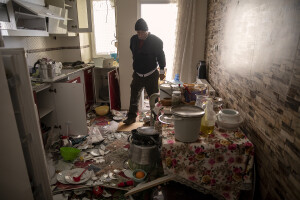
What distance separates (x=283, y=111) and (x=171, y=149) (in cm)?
70

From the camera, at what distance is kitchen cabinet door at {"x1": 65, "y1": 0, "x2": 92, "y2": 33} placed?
3613 mm

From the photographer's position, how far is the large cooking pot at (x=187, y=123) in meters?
1.26

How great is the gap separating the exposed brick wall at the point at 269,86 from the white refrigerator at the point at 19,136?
1.55m

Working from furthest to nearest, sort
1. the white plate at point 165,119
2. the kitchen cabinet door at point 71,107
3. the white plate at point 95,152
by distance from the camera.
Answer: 1. the kitchen cabinet door at point 71,107
2. the white plate at point 95,152
3. the white plate at point 165,119

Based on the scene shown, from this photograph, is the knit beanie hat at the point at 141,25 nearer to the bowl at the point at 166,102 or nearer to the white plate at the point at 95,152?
the bowl at the point at 166,102

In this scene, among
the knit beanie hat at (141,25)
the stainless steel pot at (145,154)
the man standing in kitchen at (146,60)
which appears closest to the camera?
the stainless steel pot at (145,154)

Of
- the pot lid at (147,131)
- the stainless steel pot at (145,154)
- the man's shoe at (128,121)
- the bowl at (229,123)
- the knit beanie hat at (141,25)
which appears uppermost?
the knit beanie hat at (141,25)

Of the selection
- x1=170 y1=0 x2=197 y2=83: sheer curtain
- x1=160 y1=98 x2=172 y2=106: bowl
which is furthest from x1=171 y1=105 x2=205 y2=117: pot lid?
x1=170 y1=0 x2=197 y2=83: sheer curtain

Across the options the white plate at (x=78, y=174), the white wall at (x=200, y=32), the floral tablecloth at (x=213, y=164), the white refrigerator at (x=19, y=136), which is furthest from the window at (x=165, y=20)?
the white refrigerator at (x=19, y=136)

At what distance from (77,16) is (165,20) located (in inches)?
64.7

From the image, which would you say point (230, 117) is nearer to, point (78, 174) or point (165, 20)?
point (78, 174)

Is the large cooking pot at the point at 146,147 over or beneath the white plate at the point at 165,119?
beneath

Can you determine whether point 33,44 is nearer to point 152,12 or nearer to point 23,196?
point 152,12

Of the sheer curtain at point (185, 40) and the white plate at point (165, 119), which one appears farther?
the sheer curtain at point (185, 40)
